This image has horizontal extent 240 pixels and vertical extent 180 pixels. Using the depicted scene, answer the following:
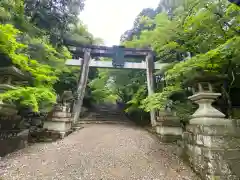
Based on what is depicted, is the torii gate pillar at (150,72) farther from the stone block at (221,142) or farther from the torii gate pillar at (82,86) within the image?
the stone block at (221,142)

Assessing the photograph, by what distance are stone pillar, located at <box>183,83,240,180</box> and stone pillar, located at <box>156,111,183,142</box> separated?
6.08 feet

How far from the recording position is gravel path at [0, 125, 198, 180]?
10.1 feet

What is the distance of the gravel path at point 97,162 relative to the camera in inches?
121

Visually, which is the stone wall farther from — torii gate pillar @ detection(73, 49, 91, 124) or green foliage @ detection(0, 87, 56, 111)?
torii gate pillar @ detection(73, 49, 91, 124)

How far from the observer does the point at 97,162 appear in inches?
141

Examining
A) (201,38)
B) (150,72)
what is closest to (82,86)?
(150,72)

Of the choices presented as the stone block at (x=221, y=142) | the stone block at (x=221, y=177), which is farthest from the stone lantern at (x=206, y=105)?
the stone block at (x=221, y=177)

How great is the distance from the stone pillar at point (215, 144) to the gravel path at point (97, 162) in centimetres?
44

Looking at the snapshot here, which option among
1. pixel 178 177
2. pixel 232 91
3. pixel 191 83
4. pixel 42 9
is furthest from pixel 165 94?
pixel 42 9

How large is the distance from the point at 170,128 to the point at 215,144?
2.37 metres

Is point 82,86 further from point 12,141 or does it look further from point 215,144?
point 215,144

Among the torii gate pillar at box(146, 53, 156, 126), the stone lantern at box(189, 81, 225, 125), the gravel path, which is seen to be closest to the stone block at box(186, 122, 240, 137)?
the stone lantern at box(189, 81, 225, 125)

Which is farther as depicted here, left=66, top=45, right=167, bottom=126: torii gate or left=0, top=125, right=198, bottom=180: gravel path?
left=66, top=45, right=167, bottom=126: torii gate

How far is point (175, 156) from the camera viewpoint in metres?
4.07
